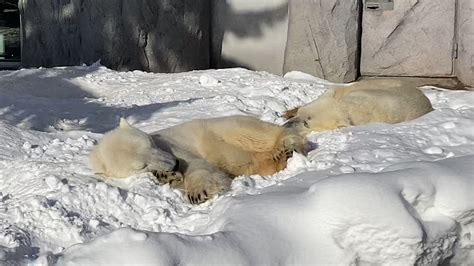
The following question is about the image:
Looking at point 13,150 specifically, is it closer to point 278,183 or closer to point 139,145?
point 139,145

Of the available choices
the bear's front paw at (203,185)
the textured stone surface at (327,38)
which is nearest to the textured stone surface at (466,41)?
the textured stone surface at (327,38)

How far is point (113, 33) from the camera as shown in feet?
31.1

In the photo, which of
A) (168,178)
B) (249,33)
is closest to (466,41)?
(249,33)

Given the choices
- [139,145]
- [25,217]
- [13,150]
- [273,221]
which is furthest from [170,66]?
[273,221]

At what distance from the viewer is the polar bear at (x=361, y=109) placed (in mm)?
5746

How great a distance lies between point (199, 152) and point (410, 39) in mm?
5537

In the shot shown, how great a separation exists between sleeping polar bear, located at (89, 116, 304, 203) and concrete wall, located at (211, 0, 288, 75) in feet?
18.1

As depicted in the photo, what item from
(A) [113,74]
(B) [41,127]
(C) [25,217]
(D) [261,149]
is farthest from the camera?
(A) [113,74]

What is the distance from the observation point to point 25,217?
3756 mm

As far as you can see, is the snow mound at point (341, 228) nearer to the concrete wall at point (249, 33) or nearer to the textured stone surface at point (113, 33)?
the textured stone surface at point (113, 33)

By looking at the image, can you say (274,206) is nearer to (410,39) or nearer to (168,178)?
(168,178)

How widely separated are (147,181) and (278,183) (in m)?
0.74

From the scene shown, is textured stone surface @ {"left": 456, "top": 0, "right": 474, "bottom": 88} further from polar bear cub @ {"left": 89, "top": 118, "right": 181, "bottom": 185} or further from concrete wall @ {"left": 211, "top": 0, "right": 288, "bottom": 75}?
polar bear cub @ {"left": 89, "top": 118, "right": 181, "bottom": 185}

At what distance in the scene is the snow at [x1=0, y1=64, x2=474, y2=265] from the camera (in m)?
2.95
